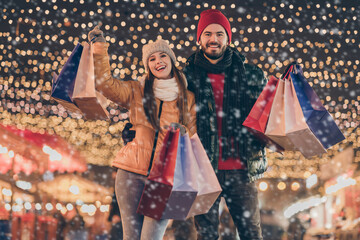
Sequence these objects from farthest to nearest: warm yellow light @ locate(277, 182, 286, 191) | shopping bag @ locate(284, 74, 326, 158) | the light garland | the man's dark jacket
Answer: warm yellow light @ locate(277, 182, 286, 191) < the light garland < the man's dark jacket < shopping bag @ locate(284, 74, 326, 158)

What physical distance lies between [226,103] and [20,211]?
23.7 feet

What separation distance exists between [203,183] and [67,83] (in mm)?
927

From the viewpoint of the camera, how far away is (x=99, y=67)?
2299mm

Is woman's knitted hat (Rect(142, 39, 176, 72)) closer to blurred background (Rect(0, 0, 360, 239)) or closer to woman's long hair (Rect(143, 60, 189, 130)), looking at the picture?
woman's long hair (Rect(143, 60, 189, 130))

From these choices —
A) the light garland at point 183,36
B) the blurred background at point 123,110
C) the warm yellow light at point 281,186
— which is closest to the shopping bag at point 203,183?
the blurred background at point 123,110

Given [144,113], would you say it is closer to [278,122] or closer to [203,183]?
[203,183]

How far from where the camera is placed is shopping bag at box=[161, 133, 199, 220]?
85.1 inches

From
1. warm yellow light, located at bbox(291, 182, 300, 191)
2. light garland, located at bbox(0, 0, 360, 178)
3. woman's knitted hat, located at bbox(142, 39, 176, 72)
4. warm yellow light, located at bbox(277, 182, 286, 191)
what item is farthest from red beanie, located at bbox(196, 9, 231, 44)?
warm yellow light, located at bbox(291, 182, 300, 191)

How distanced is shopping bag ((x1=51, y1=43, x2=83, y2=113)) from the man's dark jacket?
2.16 feet

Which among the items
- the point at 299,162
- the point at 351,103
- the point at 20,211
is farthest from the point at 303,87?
the point at 20,211

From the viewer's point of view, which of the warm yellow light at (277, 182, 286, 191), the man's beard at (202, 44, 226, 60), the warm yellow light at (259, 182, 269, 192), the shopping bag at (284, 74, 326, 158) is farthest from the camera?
the warm yellow light at (277, 182, 286, 191)

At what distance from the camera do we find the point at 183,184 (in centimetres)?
218

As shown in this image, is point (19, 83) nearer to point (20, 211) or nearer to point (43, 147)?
point (43, 147)

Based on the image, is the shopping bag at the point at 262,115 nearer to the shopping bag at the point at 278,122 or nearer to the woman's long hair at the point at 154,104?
the shopping bag at the point at 278,122
